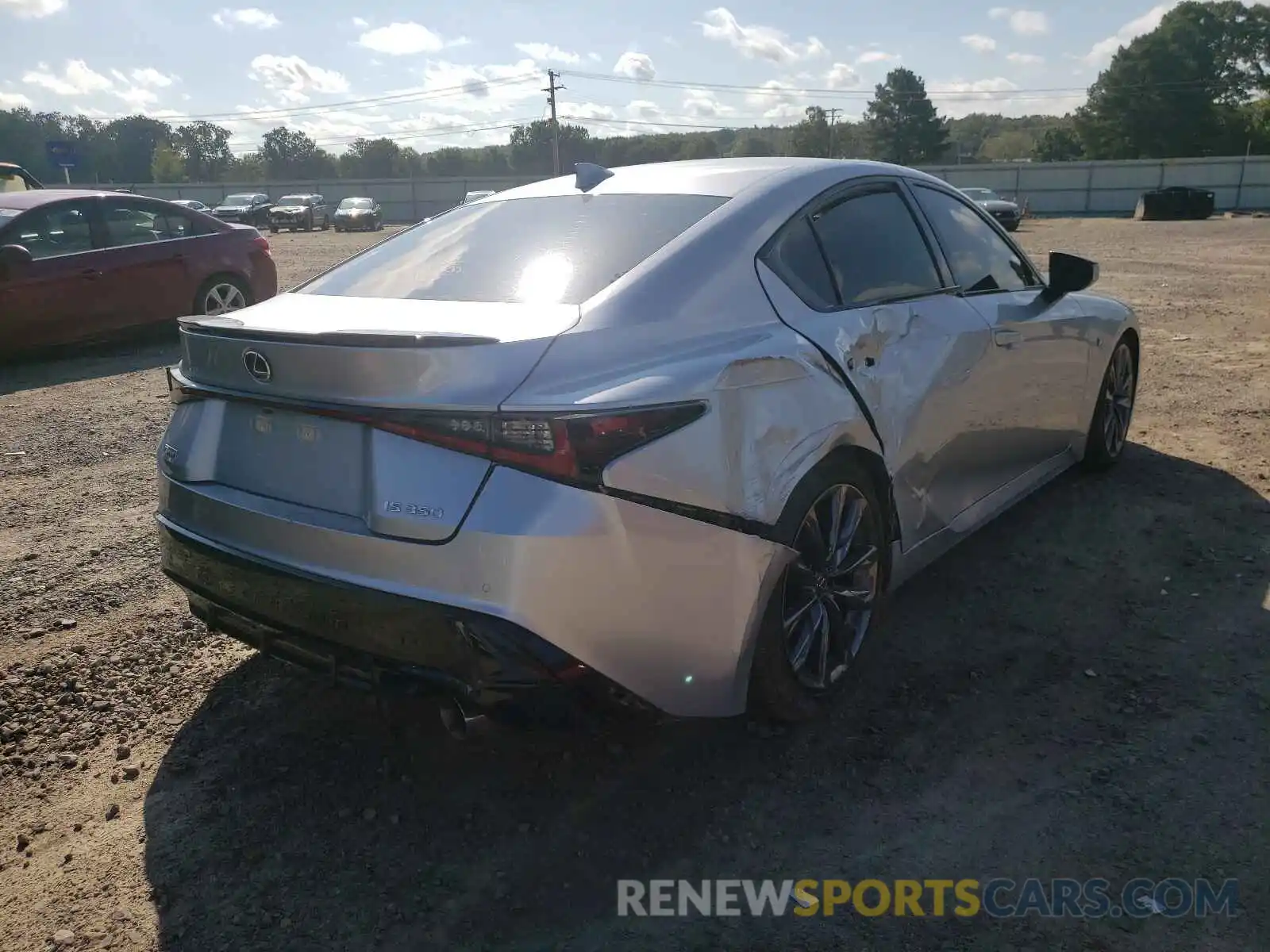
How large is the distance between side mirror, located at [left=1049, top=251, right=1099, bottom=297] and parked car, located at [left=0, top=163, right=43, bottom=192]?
12.5 meters

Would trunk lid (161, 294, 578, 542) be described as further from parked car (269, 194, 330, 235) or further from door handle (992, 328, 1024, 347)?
parked car (269, 194, 330, 235)

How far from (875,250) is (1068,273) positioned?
149 centimetres

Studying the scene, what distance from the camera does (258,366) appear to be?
96.6 inches

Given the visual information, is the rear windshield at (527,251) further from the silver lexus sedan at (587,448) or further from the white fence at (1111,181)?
the white fence at (1111,181)

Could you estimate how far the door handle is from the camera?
149 inches

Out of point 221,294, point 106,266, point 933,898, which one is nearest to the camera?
point 933,898

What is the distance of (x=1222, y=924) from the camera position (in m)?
2.15

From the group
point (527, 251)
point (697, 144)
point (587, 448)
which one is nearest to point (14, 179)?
point (527, 251)

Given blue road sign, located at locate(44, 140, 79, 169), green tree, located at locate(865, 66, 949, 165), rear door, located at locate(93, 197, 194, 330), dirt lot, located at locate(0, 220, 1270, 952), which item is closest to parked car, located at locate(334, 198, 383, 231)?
blue road sign, located at locate(44, 140, 79, 169)

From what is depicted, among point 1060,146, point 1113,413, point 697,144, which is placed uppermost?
point 697,144

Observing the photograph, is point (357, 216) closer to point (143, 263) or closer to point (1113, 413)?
point (143, 263)

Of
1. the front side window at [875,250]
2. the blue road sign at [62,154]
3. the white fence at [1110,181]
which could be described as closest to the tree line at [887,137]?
the white fence at [1110,181]

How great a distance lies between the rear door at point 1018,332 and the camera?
3.83 meters

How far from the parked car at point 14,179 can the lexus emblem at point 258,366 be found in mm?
12088
